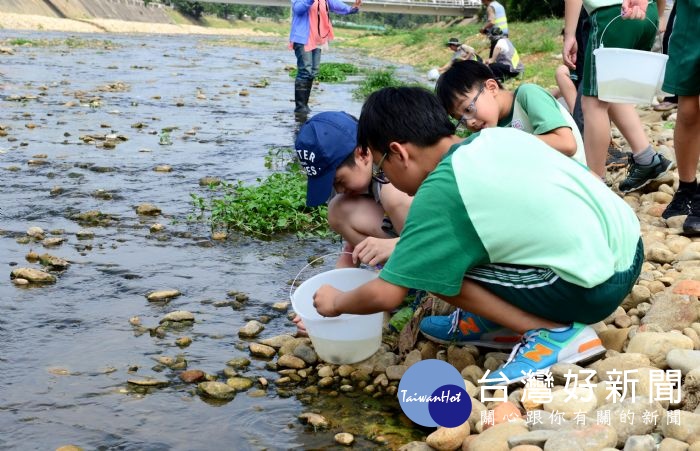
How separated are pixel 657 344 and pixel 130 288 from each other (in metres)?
2.31

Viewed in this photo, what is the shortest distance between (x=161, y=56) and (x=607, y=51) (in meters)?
17.6

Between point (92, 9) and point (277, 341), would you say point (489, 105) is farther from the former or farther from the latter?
point (92, 9)

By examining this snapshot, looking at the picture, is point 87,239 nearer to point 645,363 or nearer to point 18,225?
point 18,225

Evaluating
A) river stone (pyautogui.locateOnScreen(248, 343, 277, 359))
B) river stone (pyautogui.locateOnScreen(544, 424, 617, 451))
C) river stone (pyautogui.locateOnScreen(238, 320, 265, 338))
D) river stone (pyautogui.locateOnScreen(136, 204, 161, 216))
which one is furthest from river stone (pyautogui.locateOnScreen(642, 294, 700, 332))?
river stone (pyautogui.locateOnScreen(136, 204, 161, 216))

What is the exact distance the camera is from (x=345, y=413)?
278 cm

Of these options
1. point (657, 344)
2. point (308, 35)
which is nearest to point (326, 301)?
point (657, 344)

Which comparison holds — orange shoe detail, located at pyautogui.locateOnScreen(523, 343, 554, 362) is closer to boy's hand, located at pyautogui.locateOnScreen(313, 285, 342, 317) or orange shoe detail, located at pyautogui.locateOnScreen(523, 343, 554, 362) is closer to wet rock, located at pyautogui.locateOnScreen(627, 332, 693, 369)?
wet rock, located at pyautogui.locateOnScreen(627, 332, 693, 369)

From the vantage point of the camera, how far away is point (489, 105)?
3.65 metres

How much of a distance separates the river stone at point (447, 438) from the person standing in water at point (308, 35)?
7.18 meters

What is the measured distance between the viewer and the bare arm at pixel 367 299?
2514 millimetres

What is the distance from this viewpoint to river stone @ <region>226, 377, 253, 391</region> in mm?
2938

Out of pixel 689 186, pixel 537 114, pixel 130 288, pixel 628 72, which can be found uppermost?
pixel 628 72

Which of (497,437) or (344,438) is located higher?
(497,437)

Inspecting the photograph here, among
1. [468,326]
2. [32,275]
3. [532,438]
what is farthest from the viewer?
[32,275]
